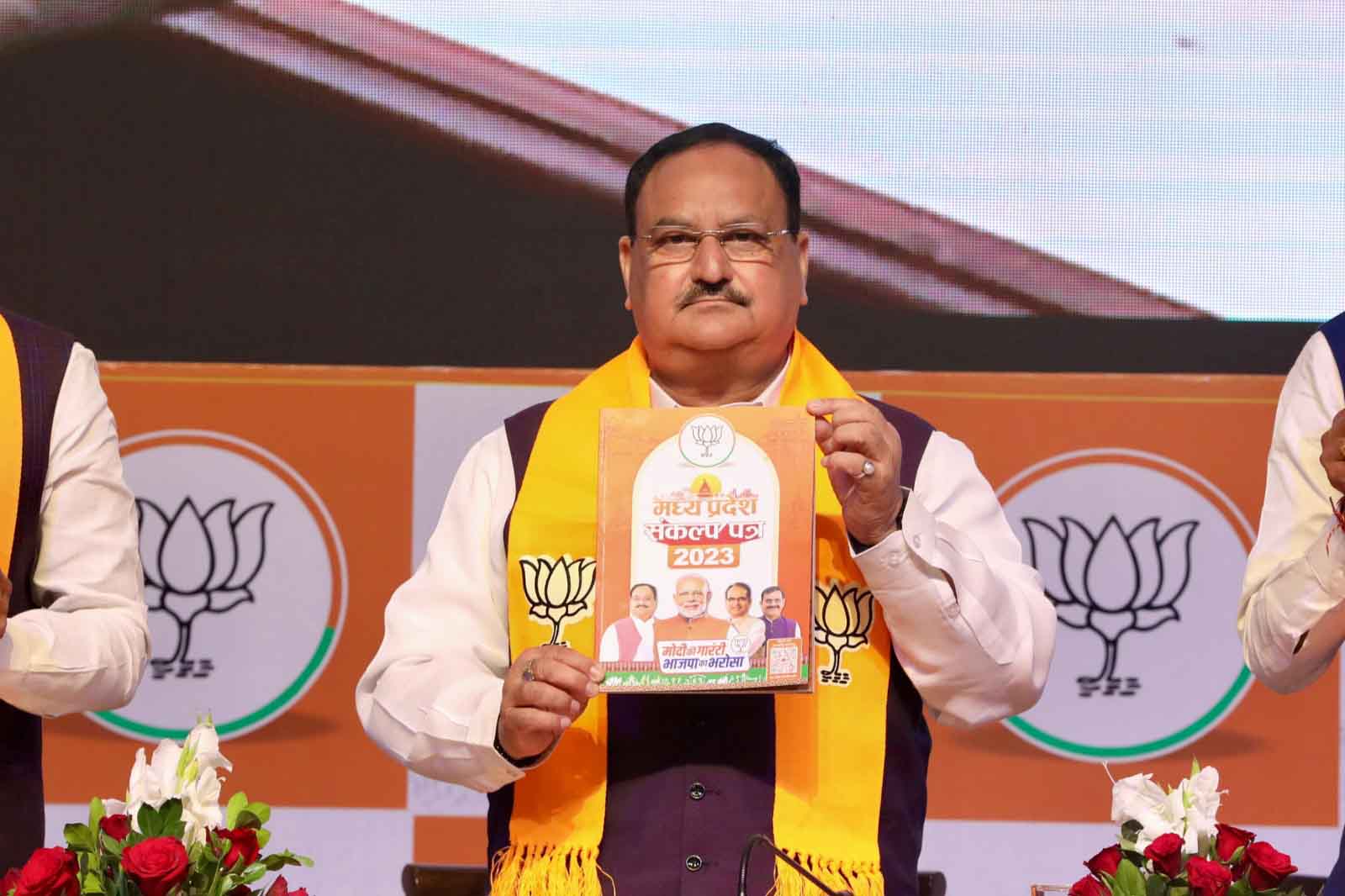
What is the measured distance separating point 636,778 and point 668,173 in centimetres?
84

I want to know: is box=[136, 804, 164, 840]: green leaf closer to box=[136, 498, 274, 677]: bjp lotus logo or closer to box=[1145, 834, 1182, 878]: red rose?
box=[1145, 834, 1182, 878]: red rose

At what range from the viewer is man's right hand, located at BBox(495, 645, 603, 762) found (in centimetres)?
222

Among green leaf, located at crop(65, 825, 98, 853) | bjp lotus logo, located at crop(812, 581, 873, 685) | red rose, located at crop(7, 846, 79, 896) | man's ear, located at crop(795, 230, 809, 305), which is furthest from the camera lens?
man's ear, located at crop(795, 230, 809, 305)

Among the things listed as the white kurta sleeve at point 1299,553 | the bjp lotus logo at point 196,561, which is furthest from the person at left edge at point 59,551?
the white kurta sleeve at point 1299,553

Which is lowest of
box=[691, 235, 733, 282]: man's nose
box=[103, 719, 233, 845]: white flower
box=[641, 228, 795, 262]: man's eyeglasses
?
box=[103, 719, 233, 845]: white flower

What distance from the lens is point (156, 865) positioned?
2123mm

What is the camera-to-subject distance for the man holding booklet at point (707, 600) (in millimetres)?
2348

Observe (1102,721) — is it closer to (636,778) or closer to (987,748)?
(987,748)

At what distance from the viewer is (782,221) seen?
2.59 metres

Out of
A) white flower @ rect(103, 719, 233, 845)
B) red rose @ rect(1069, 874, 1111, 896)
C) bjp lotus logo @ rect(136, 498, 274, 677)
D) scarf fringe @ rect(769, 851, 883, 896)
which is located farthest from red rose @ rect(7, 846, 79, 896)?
bjp lotus logo @ rect(136, 498, 274, 677)

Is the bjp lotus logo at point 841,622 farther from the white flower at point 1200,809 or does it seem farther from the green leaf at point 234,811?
the green leaf at point 234,811

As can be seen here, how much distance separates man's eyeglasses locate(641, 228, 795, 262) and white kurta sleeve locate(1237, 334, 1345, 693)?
0.75 metres

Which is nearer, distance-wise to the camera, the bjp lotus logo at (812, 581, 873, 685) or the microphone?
the microphone

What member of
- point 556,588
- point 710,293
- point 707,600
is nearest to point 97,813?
point 556,588
